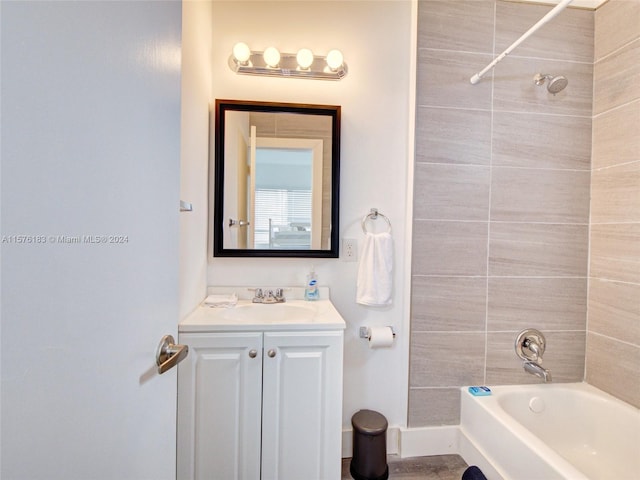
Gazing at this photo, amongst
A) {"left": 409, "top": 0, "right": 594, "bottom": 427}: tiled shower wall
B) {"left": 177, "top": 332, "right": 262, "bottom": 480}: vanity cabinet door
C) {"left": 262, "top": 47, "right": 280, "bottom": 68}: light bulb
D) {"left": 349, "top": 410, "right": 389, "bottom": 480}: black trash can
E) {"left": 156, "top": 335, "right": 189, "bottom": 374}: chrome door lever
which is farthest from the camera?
{"left": 409, "top": 0, "right": 594, "bottom": 427}: tiled shower wall

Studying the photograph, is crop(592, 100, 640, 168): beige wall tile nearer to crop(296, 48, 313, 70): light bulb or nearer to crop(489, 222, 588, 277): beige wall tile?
crop(489, 222, 588, 277): beige wall tile

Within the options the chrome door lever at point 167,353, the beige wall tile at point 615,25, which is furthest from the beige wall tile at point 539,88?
the chrome door lever at point 167,353

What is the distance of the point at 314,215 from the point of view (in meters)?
1.64

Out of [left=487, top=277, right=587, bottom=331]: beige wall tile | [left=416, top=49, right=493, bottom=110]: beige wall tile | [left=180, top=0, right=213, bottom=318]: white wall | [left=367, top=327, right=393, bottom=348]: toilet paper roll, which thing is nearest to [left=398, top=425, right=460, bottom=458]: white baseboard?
[left=367, top=327, right=393, bottom=348]: toilet paper roll

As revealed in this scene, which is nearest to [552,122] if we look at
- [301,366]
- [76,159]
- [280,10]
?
[280,10]

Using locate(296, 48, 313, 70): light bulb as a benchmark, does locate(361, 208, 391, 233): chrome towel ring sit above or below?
below

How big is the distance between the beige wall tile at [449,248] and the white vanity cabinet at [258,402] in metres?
0.72

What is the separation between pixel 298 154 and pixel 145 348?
1262mm

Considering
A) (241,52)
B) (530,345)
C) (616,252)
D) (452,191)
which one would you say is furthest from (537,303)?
(241,52)

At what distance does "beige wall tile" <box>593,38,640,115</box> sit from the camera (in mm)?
1500

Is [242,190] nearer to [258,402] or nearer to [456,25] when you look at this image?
[258,402]

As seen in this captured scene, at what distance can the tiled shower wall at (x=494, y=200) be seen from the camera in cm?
164

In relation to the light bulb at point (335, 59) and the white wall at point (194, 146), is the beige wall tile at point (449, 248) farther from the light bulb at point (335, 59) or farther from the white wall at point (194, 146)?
the white wall at point (194, 146)

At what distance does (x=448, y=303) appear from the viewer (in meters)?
1.66
